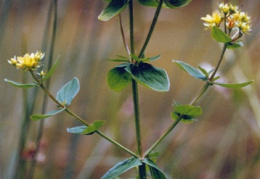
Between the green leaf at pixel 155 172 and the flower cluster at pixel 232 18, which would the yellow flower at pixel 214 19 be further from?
the green leaf at pixel 155 172

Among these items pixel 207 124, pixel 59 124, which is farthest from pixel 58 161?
pixel 207 124

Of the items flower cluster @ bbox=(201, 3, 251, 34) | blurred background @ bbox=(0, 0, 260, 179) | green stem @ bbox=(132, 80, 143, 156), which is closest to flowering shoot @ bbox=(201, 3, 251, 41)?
flower cluster @ bbox=(201, 3, 251, 34)

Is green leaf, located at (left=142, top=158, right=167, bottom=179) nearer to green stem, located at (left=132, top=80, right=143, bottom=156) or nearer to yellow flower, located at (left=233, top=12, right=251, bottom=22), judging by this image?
green stem, located at (left=132, top=80, right=143, bottom=156)

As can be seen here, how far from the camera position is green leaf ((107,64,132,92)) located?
0.55 meters

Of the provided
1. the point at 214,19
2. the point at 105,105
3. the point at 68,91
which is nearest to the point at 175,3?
the point at 214,19

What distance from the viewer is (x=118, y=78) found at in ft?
1.85

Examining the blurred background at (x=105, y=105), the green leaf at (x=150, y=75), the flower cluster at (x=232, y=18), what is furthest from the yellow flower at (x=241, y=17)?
the blurred background at (x=105, y=105)

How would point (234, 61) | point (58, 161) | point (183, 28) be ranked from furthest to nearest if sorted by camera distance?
1. point (183, 28)
2. point (58, 161)
3. point (234, 61)

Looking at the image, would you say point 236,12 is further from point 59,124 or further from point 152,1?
point 59,124

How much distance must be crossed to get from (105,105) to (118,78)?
78cm

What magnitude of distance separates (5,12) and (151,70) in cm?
52

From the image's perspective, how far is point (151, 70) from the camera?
54cm

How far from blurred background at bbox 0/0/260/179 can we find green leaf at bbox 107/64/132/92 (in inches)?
9.4

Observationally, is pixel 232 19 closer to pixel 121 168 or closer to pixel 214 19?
pixel 214 19
